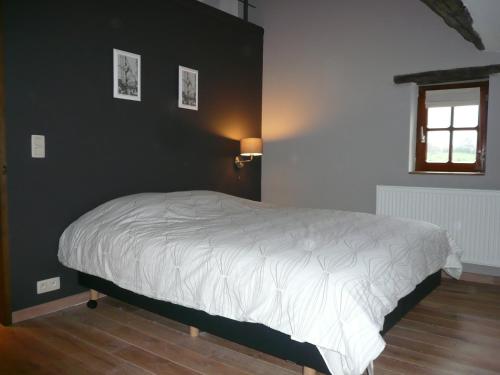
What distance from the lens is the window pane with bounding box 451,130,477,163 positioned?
12.0 ft

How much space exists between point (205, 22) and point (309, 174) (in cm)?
191

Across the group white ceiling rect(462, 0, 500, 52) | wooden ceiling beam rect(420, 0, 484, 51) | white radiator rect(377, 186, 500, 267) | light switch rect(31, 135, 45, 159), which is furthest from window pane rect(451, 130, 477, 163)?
light switch rect(31, 135, 45, 159)

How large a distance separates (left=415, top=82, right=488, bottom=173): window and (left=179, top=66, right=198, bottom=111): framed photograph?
217 cm

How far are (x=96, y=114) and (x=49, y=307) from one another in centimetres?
139

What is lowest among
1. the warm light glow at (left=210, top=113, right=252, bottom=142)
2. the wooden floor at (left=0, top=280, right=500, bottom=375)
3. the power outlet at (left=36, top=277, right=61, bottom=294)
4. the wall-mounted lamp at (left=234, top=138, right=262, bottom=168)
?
the wooden floor at (left=0, top=280, right=500, bottom=375)

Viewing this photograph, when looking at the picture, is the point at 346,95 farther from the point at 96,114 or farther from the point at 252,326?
the point at 252,326

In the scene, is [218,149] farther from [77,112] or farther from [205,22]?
[77,112]

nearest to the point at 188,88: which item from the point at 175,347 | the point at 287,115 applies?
the point at 287,115

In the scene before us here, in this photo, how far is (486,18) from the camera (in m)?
2.47

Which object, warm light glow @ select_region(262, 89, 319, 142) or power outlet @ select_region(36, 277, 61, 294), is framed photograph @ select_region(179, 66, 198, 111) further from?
power outlet @ select_region(36, 277, 61, 294)

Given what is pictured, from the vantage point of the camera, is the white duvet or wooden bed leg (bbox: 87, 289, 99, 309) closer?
the white duvet

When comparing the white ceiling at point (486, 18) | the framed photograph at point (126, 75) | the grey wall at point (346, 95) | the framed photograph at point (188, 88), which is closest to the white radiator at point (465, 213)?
the grey wall at point (346, 95)

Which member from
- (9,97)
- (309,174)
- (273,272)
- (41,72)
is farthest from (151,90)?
(273,272)

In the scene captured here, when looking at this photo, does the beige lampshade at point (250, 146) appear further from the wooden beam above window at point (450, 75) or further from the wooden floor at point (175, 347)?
the wooden floor at point (175, 347)
